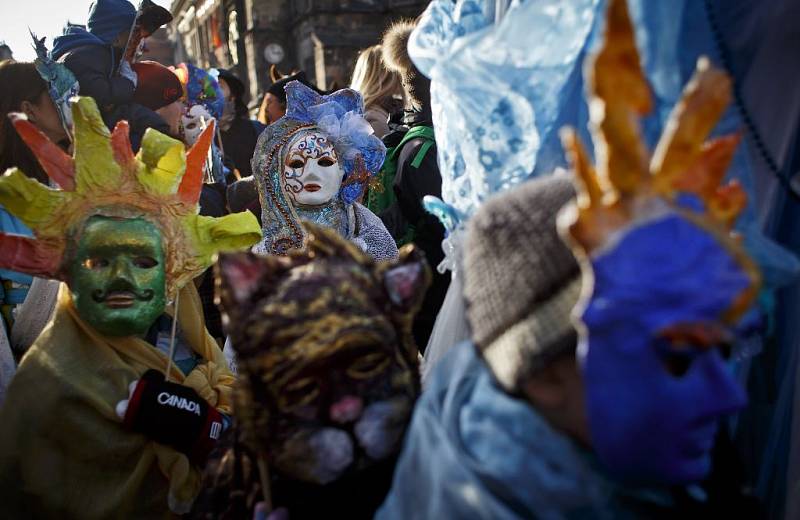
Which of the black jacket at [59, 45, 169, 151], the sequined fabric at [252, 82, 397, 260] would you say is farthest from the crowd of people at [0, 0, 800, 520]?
the black jacket at [59, 45, 169, 151]

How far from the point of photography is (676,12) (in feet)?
4.42

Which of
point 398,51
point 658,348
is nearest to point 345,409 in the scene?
point 658,348

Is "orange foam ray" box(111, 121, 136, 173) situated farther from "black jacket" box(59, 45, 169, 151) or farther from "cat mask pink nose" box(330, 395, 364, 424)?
"black jacket" box(59, 45, 169, 151)

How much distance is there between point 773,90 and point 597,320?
859 mm

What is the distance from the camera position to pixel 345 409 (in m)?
1.29

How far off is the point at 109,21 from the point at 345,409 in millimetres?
3754

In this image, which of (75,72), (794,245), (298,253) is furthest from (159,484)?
(75,72)

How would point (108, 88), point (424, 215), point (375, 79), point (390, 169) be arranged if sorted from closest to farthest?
point (424, 215) < point (390, 169) < point (108, 88) < point (375, 79)

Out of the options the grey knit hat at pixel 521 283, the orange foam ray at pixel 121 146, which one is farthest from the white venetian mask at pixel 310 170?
the grey knit hat at pixel 521 283

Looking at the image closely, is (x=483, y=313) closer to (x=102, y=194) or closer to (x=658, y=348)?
(x=658, y=348)

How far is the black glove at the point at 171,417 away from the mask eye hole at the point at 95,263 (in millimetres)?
346

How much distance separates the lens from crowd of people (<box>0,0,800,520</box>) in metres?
0.97

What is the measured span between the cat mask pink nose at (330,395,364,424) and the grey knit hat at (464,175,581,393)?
0.86 feet

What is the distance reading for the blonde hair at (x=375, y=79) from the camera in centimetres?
432
